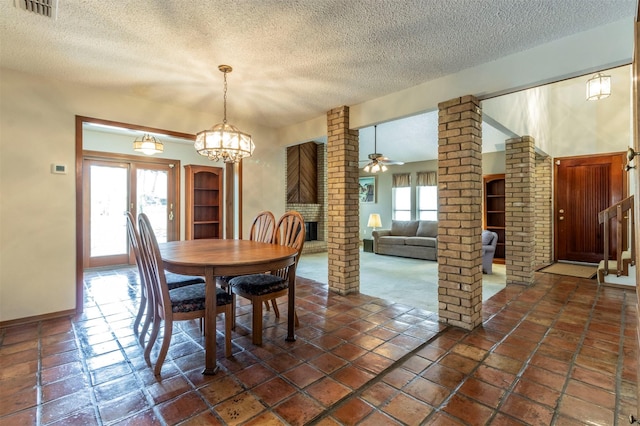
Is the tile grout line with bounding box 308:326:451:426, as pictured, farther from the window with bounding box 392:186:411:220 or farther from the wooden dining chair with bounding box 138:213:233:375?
the window with bounding box 392:186:411:220

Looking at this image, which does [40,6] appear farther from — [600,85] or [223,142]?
[600,85]

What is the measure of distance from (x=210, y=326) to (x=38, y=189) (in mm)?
2410

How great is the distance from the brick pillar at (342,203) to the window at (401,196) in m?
4.94

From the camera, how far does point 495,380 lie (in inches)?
76.7

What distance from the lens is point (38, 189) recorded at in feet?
9.61

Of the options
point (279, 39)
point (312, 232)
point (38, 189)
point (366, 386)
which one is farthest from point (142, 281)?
point (312, 232)

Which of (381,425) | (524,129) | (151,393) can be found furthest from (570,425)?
(524,129)

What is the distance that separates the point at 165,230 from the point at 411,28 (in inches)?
229

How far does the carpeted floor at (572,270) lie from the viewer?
16.2ft

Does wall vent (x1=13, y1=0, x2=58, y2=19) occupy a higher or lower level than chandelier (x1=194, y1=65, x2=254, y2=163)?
higher

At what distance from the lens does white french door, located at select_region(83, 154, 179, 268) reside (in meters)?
5.38

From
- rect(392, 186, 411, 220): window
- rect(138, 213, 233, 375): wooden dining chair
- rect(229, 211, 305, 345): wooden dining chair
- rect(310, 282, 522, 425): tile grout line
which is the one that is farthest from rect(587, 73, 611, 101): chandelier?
rect(138, 213, 233, 375): wooden dining chair

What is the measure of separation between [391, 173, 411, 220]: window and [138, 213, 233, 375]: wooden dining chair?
7155 millimetres

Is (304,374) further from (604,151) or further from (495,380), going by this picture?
(604,151)
